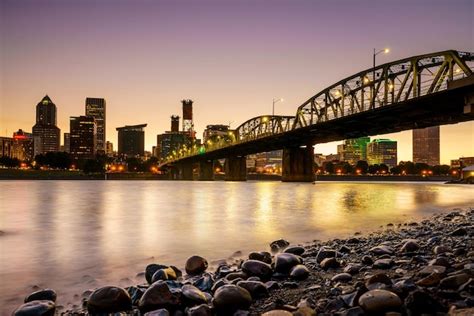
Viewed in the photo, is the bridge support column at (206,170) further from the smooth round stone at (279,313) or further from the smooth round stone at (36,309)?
the smooth round stone at (279,313)

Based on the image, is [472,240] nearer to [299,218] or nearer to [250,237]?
[250,237]

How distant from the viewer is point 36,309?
5273 mm

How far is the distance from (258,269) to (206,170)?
14679 centimetres

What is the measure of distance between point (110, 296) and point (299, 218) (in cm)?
1752

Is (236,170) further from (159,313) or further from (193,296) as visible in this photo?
(159,313)

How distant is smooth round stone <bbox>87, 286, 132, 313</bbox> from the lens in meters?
5.32

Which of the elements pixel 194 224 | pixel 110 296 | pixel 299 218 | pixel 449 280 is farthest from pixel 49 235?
pixel 449 280

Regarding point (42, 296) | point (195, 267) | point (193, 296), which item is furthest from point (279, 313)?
point (42, 296)

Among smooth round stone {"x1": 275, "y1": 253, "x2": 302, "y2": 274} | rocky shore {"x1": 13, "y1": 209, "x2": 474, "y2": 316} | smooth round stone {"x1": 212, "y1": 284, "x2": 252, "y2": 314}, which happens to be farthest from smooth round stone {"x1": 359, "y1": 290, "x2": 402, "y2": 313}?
smooth round stone {"x1": 275, "y1": 253, "x2": 302, "y2": 274}

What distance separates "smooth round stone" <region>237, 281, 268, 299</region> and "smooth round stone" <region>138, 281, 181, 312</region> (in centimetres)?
104

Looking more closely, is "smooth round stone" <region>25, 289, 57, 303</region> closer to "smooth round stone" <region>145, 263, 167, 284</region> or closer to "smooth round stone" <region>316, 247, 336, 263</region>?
"smooth round stone" <region>145, 263, 167, 284</region>

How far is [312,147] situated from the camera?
9375 cm

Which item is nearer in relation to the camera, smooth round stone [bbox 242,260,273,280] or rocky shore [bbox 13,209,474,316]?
rocky shore [bbox 13,209,474,316]

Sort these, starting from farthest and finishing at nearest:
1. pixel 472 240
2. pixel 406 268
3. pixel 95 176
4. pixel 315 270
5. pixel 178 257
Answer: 1. pixel 95 176
2. pixel 178 257
3. pixel 472 240
4. pixel 315 270
5. pixel 406 268
